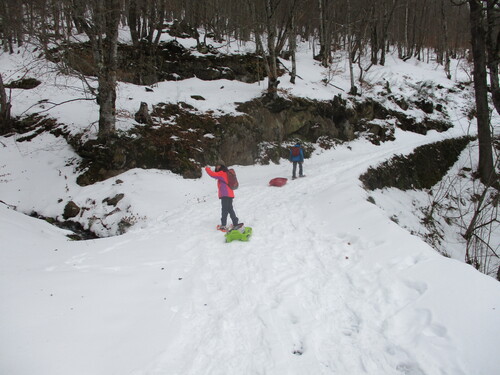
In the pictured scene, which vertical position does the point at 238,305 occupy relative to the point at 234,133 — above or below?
below

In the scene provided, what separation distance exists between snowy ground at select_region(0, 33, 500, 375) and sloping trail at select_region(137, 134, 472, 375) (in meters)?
0.02

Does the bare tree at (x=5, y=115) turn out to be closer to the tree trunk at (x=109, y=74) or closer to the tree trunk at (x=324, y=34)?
the tree trunk at (x=109, y=74)

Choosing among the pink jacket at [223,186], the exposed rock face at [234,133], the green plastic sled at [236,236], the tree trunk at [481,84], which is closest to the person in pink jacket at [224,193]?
the pink jacket at [223,186]

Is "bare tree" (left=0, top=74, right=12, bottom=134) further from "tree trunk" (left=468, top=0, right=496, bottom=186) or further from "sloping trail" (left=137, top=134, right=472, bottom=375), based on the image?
"tree trunk" (left=468, top=0, right=496, bottom=186)

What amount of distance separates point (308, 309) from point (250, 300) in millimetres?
846

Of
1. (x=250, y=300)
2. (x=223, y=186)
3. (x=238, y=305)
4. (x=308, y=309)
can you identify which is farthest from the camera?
(x=223, y=186)

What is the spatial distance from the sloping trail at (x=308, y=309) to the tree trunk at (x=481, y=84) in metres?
9.15

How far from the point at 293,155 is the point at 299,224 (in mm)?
5735

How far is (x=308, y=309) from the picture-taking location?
3791 millimetres

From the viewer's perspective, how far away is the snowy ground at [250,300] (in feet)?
9.36

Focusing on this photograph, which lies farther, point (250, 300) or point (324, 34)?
point (324, 34)

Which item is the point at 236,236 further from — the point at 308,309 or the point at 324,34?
the point at 324,34

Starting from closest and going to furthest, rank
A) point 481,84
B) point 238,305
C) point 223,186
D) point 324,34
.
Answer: point 238,305 → point 223,186 → point 481,84 → point 324,34

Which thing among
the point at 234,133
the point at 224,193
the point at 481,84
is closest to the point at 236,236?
the point at 224,193
